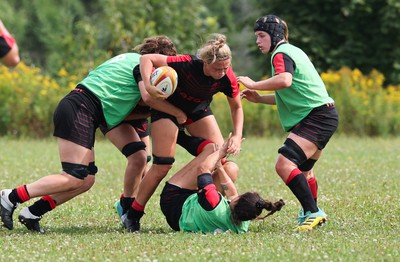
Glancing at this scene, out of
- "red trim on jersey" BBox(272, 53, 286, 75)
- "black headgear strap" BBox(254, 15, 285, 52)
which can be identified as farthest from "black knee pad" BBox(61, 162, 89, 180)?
"black headgear strap" BBox(254, 15, 285, 52)

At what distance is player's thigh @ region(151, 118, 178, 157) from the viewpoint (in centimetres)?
764

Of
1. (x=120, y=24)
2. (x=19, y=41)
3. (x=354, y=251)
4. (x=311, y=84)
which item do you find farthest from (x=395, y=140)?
(x=19, y=41)

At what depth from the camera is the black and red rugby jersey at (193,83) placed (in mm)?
7523

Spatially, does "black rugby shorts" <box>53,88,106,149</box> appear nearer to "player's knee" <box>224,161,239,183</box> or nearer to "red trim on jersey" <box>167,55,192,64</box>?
"red trim on jersey" <box>167,55,192,64</box>

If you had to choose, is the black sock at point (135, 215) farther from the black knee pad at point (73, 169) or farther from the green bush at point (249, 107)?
the green bush at point (249, 107)

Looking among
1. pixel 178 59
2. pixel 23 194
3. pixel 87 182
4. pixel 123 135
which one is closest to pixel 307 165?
pixel 178 59

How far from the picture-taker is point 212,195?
23.7ft

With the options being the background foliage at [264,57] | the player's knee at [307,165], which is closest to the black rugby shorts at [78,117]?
the player's knee at [307,165]

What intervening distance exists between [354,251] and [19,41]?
1100 inches

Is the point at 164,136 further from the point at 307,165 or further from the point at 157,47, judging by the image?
the point at 307,165

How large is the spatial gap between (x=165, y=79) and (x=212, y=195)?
3.36 ft

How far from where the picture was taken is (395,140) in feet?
58.7

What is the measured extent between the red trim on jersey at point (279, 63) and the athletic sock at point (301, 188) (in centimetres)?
86

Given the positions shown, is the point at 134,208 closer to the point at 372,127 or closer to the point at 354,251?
the point at 354,251
